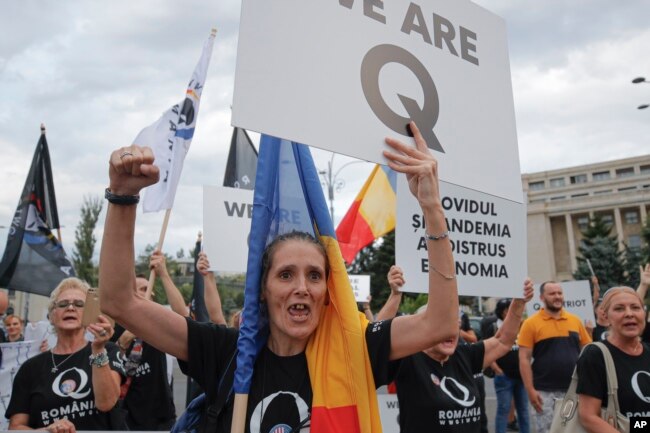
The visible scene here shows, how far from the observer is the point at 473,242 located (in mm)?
3998

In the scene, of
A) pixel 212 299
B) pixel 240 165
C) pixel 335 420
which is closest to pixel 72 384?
pixel 212 299

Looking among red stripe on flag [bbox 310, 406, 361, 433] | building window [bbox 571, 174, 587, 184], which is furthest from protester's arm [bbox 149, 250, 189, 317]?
building window [bbox 571, 174, 587, 184]

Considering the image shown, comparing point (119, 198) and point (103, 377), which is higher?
point (119, 198)

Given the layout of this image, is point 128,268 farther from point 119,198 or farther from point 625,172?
point 625,172

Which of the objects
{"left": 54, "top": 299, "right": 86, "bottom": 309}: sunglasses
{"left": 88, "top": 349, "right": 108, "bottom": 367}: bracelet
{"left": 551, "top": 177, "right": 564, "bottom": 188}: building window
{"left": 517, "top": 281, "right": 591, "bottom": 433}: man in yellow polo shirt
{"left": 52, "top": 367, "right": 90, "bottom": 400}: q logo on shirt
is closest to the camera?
{"left": 88, "top": 349, "right": 108, "bottom": 367}: bracelet

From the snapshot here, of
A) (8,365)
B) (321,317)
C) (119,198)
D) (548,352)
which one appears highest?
(119,198)

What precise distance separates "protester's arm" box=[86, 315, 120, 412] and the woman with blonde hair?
2.94 metres

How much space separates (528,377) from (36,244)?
5.90 meters

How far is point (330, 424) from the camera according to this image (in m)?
1.92

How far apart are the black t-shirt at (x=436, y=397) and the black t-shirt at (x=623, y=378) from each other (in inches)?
27.6

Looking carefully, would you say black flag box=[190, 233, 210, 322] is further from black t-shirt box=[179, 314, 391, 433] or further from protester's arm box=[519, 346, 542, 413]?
black t-shirt box=[179, 314, 391, 433]

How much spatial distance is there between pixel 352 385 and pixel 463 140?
3.83 ft

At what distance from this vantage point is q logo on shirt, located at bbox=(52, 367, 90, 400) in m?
3.46

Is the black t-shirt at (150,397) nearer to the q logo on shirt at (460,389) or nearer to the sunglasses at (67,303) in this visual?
the sunglasses at (67,303)
